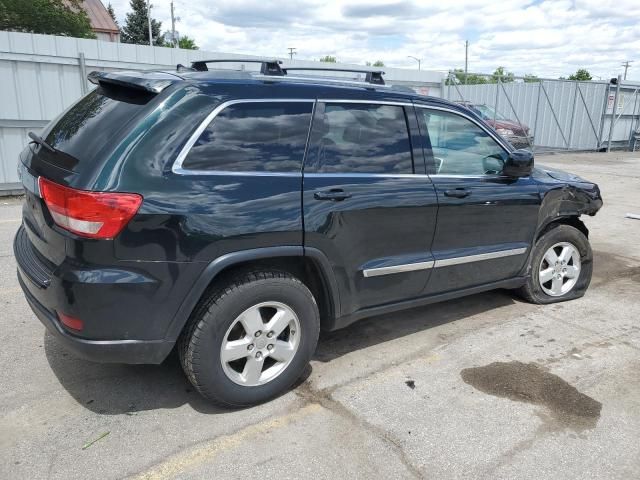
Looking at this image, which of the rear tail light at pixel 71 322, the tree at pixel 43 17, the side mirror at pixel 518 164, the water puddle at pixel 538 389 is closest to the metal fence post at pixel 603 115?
the side mirror at pixel 518 164

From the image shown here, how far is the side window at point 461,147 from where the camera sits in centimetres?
378

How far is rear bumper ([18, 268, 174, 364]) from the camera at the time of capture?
2664 mm

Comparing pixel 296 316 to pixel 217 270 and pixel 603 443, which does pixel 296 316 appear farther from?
pixel 603 443

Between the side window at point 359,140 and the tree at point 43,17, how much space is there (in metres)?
46.2

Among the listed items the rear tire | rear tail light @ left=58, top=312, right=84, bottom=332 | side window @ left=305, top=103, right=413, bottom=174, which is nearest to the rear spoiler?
side window @ left=305, top=103, right=413, bottom=174

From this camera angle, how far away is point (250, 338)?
297 cm

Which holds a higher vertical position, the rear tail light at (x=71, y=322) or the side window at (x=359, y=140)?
the side window at (x=359, y=140)

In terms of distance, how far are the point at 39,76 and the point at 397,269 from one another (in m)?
8.89

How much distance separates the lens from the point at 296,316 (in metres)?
3.11

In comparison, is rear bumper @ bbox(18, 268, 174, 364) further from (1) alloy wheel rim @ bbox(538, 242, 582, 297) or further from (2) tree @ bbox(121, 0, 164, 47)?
(2) tree @ bbox(121, 0, 164, 47)

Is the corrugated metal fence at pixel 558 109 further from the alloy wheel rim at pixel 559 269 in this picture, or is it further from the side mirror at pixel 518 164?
the side mirror at pixel 518 164

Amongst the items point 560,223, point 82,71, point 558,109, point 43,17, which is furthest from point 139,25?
point 560,223

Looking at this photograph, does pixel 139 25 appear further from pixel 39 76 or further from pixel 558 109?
pixel 39 76

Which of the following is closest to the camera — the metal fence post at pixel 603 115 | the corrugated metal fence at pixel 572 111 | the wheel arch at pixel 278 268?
the wheel arch at pixel 278 268
